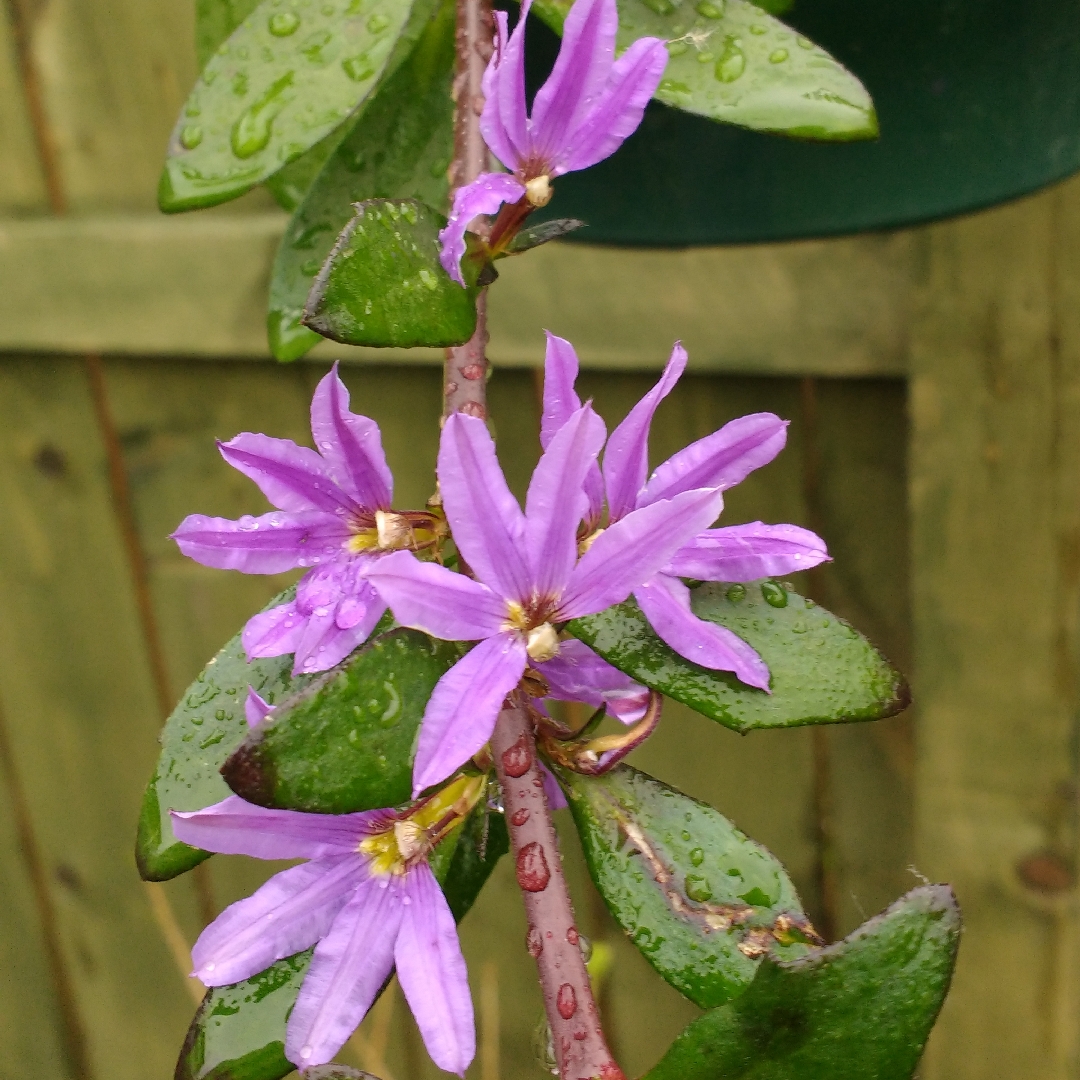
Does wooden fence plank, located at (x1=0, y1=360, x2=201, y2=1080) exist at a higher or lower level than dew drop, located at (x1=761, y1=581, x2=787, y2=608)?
lower

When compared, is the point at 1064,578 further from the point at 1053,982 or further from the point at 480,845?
the point at 480,845

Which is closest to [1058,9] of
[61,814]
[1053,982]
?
[1053,982]

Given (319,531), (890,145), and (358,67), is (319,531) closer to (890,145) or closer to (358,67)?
(358,67)

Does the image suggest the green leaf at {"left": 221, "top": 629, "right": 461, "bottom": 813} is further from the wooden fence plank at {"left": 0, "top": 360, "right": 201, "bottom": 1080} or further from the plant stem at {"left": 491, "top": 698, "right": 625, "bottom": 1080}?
the wooden fence plank at {"left": 0, "top": 360, "right": 201, "bottom": 1080}

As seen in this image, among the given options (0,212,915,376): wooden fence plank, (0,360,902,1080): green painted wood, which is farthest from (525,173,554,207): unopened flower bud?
(0,360,902,1080): green painted wood

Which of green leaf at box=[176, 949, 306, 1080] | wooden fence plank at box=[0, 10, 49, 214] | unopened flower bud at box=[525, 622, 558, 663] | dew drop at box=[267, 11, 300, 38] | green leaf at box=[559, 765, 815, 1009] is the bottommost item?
green leaf at box=[176, 949, 306, 1080]

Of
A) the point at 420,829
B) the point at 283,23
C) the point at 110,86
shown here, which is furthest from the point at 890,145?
the point at 110,86

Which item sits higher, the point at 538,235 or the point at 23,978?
the point at 538,235

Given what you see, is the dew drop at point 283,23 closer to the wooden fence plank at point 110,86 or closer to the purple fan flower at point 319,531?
the purple fan flower at point 319,531
